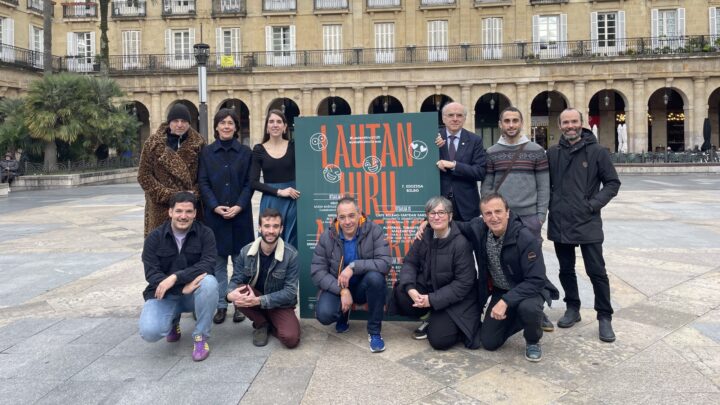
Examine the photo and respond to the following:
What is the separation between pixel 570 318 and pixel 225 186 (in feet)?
10.9

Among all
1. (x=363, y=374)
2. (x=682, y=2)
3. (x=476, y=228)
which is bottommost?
(x=363, y=374)

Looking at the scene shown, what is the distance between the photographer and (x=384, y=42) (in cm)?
3203

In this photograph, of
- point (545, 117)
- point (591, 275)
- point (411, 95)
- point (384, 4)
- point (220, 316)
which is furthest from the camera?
point (545, 117)

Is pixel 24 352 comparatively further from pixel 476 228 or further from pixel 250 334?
pixel 476 228

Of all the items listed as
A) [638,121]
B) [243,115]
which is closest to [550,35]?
[638,121]

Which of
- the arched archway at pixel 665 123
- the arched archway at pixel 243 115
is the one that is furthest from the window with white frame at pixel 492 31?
the arched archway at pixel 243 115

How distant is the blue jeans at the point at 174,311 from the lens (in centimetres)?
412

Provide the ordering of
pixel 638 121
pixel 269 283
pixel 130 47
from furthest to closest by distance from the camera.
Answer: pixel 130 47
pixel 638 121
pixel 269 283

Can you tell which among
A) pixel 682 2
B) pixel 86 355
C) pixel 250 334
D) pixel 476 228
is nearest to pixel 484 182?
pixel 476 228

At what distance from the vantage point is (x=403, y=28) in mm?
32000

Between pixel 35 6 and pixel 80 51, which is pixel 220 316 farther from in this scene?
pixel 80 51

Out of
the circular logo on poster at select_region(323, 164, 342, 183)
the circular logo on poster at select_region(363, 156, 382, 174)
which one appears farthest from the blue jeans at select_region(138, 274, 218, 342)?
the circular logo on poster at select_region(363, 156, 382, 174)

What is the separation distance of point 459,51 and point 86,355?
3008cm

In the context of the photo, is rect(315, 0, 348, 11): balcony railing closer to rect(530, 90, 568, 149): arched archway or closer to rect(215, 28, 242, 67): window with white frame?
rect(215, 28, 242, 67): window with white frame
